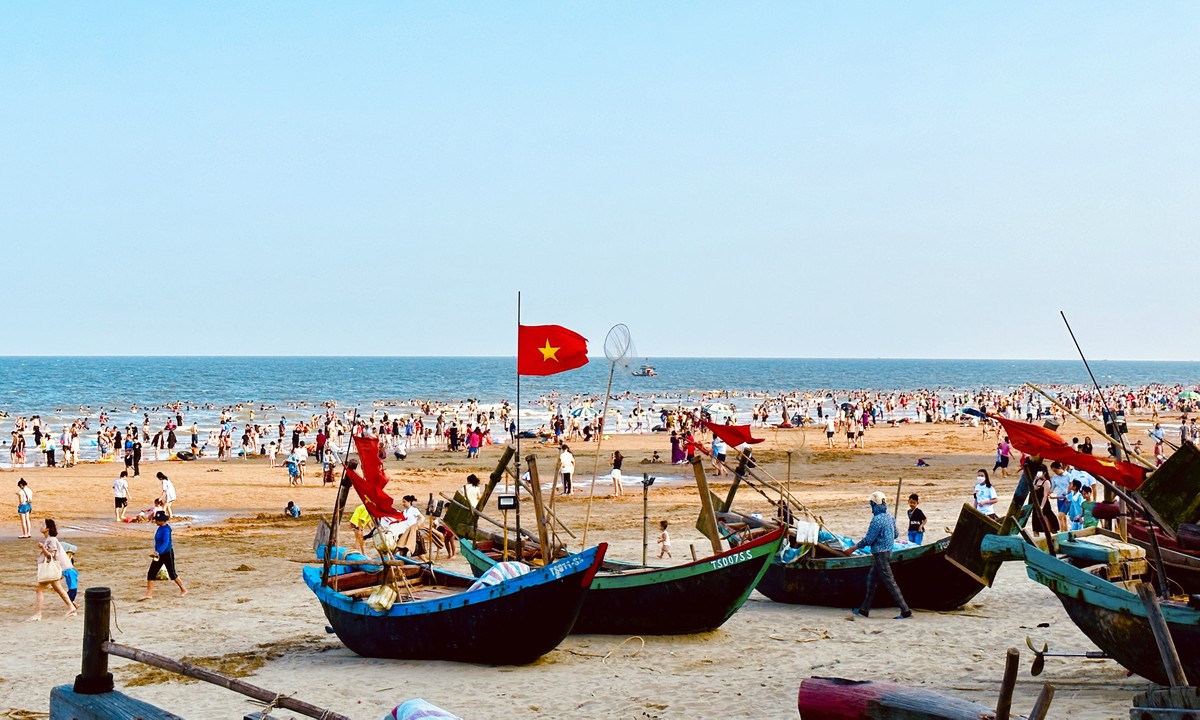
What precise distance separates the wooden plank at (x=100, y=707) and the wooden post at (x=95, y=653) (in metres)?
0.05

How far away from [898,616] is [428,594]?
6.55m

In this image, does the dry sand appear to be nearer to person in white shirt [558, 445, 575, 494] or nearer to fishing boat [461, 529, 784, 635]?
fishing boat [461, 529, 784, 635]

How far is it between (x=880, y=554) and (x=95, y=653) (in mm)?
11459

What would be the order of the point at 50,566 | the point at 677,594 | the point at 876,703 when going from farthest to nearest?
the point at 50,566
the point at 677,594
the point at 876,703

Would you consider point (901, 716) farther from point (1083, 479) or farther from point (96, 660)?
point (1083, 479)

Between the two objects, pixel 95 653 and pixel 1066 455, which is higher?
pixel 1066 455

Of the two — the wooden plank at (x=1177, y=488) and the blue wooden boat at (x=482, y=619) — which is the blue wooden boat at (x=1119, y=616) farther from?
the blue wooden boat at (x=482, y=619)

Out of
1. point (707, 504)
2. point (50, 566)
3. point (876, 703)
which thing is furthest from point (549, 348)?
point (876, 703)

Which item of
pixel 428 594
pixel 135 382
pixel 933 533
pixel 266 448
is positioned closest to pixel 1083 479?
pixel 933 533

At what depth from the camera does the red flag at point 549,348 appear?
14914mm

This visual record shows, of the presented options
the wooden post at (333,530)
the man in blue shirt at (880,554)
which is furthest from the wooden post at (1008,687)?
the wooden post at (333,530)

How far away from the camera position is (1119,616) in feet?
31.7

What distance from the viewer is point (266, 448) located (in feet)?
150

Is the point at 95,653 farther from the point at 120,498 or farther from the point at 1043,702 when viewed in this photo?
the point at 120,498
